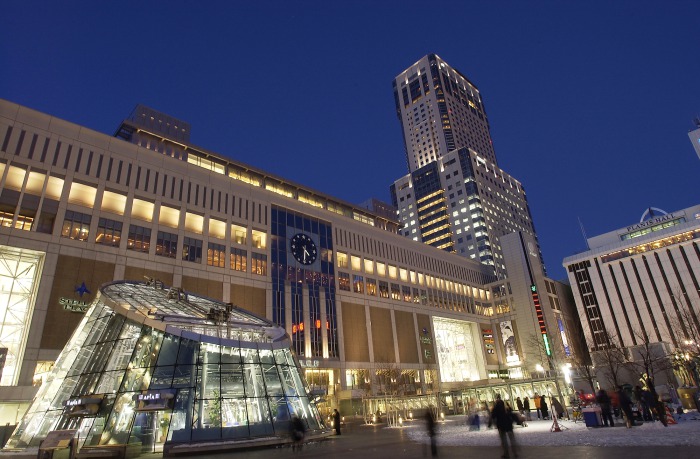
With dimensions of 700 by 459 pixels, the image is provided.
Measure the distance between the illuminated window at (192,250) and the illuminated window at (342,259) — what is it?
2472 centimetres

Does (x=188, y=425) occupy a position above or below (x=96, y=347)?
below

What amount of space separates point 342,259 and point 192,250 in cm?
2685

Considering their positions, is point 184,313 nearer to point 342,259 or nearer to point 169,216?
point 169,216

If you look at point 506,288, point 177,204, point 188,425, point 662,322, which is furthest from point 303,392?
point 662,322

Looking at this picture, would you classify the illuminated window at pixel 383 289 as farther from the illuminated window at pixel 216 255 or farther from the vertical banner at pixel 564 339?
the vertical banner at pixel 564 339

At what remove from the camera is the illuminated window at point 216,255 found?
187 feet

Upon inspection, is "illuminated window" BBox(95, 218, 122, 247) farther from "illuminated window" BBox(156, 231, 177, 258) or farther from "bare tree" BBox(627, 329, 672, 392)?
"bare tree" BBox(627, 329, 672, 392)

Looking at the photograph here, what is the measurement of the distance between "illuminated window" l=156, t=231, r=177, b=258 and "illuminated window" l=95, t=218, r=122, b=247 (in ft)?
14.9

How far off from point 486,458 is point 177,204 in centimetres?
5223

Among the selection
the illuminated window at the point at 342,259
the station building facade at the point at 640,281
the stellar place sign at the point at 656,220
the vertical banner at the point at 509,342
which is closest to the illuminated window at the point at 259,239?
the illuminated window at the point at 342,259

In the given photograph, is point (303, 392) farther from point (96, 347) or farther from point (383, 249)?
point (383, 249)

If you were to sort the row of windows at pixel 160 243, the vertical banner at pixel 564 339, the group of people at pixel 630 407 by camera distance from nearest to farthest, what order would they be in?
the group of people at pixel 630 407 < the row of windows at pixel 160 243 < the vertical banner at pixel 564 339

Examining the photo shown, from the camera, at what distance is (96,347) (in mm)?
27344

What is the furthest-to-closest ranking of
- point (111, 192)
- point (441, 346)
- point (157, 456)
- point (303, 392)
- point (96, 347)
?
point (441, 346)
point (111, 192)
point (303, 392)
point (96, 347)
point (157, 456)
